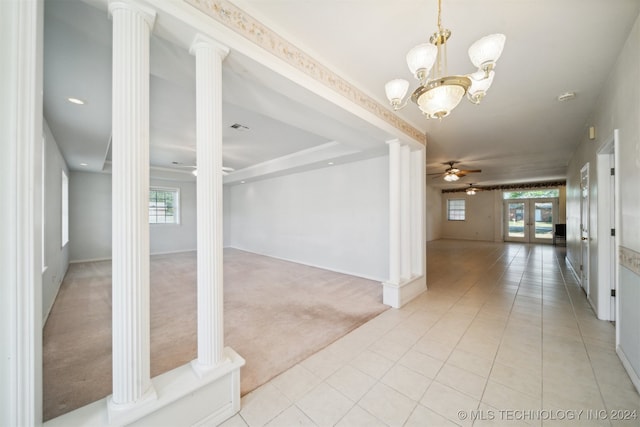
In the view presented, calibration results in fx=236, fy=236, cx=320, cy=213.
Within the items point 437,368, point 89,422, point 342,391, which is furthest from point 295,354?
point 89,422

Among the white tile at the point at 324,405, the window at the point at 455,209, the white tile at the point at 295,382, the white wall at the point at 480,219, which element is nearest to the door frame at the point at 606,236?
the white tile at the point at 324,405

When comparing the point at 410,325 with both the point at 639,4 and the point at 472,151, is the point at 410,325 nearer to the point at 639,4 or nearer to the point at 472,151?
the point at 639,4

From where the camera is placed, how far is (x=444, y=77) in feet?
4.95

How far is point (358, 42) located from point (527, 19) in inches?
48.1

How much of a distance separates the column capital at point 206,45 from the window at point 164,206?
769 cm

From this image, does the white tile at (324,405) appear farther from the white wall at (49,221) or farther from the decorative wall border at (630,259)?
the white wall at (49,221)

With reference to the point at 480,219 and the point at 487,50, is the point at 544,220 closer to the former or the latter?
the point at 480,219

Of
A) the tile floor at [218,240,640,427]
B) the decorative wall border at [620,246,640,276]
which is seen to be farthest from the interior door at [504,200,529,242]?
the decorative wall border at [620,246,640,276]

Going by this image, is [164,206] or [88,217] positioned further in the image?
[164,206]

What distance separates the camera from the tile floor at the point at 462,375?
63.0 inches

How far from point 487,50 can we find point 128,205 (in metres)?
2.20

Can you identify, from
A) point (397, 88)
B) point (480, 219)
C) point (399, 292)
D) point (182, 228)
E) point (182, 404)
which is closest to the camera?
point (182, 404)

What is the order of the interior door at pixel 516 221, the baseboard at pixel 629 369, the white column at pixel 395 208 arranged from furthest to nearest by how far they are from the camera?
the interior door at pixel 516 221 < the white column at pixel 395 208 < the baseboard at pixel 629 369

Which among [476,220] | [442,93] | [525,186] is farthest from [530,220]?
[442,93]
